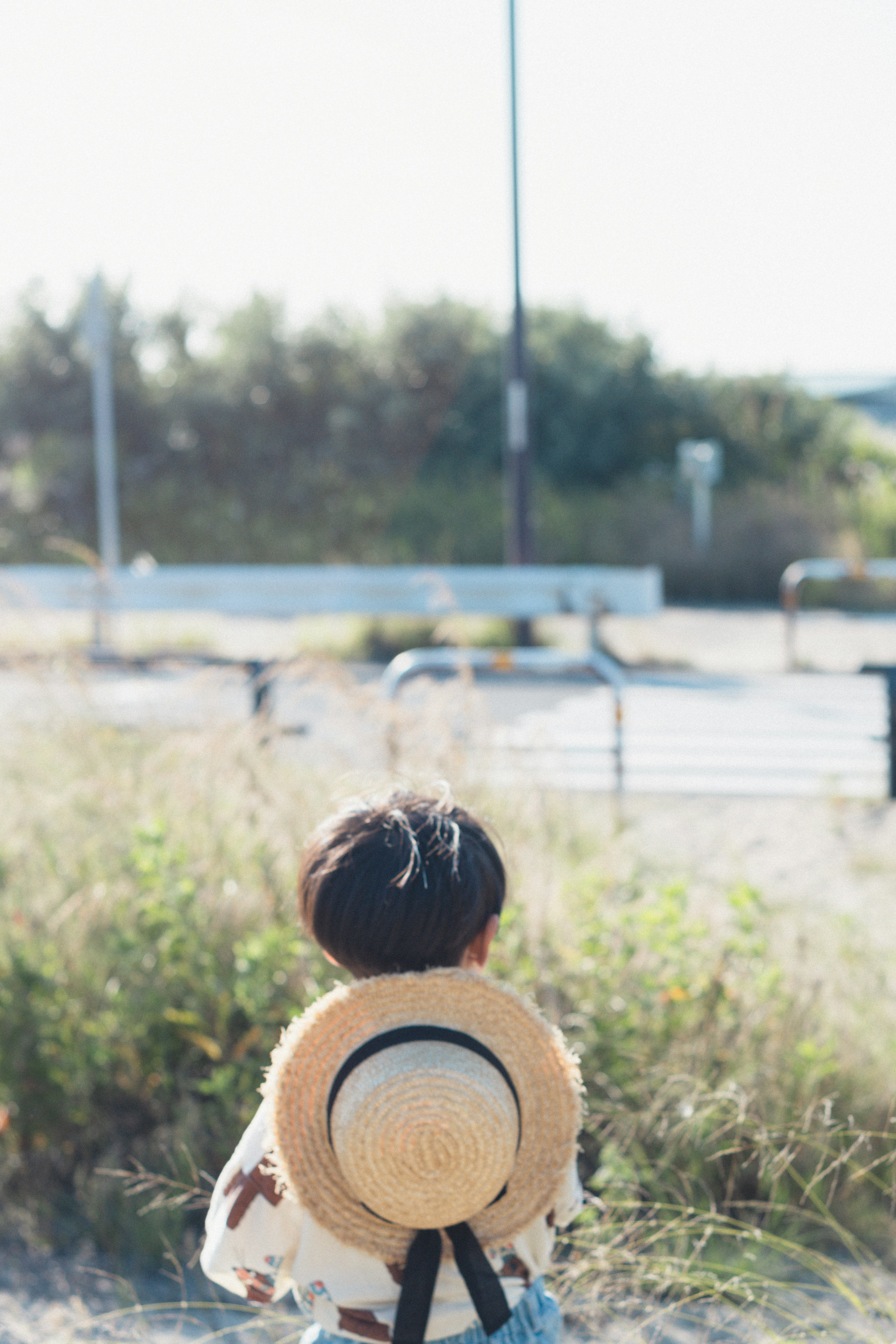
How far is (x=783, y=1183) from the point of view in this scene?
2451mm

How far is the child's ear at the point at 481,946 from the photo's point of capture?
1455 millimetres

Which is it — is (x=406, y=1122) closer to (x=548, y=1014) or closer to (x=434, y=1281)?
(x=434, y=1281)

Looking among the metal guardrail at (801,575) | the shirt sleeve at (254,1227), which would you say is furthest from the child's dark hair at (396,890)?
the metal guardrail at (801,575)

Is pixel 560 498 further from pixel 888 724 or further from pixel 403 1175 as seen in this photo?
pixel 403 1175

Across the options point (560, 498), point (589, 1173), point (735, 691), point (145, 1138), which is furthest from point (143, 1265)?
point (560, 498)

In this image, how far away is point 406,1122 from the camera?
1234 millimetres

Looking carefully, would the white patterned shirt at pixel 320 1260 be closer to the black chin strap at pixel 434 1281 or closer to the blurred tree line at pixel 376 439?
the black chin strap at pixel 434 1281

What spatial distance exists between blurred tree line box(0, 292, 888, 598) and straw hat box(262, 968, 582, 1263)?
53.9ft

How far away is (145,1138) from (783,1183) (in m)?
1.37

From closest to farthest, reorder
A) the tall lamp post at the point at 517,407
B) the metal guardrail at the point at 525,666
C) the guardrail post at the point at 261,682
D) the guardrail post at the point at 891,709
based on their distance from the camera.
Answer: the guardrail post at the point at 261,682 → the metal guardrail at the point at 525,666 → the guardrail post at the point at 891,709 → the tall lamp post at the point at 517,407

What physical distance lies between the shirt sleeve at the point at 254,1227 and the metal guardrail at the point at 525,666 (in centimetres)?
341

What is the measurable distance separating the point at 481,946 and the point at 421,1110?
0.27m

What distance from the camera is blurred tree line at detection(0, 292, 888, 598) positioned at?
61.5 ft

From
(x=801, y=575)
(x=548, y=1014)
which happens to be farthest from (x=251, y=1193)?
(x=801, y=575)
